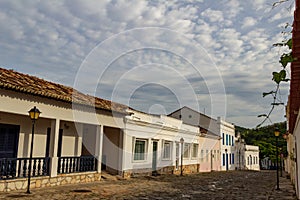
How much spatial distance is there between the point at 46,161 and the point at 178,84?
10425 millimetres

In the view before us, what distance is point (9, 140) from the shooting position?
1193 cm

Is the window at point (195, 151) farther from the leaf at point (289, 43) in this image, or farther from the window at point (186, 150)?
the leaf at point (289, 43)

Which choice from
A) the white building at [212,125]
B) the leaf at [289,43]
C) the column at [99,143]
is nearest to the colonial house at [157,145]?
the column at [99,143]

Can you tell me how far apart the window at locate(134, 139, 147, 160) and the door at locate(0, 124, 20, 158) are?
7.71 metres

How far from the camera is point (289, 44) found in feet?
8.55

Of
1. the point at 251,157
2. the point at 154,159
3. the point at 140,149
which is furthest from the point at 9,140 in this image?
the point at 251,157

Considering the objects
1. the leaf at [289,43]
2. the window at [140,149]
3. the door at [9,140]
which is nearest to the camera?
the leaf at [289,43]

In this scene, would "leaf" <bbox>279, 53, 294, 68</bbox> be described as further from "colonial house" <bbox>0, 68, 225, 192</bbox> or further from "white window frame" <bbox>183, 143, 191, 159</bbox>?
"white window frame" <bbox>183, 143, 191, 159</bbox>

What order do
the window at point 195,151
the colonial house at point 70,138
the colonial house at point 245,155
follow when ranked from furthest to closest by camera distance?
the colonial house at point 245,155 < the window at point 195,151 < the colonial house at point 70,138

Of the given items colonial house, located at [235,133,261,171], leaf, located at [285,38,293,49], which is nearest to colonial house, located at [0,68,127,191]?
leaf, located at [285,38,293,49]

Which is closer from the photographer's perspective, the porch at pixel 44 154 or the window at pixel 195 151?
the porch at pixel 44 154

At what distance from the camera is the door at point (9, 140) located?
11.7 metres

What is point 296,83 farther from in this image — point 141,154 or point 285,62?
point 141,154

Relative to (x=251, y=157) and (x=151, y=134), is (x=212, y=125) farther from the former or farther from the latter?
(x=151, y=134)
